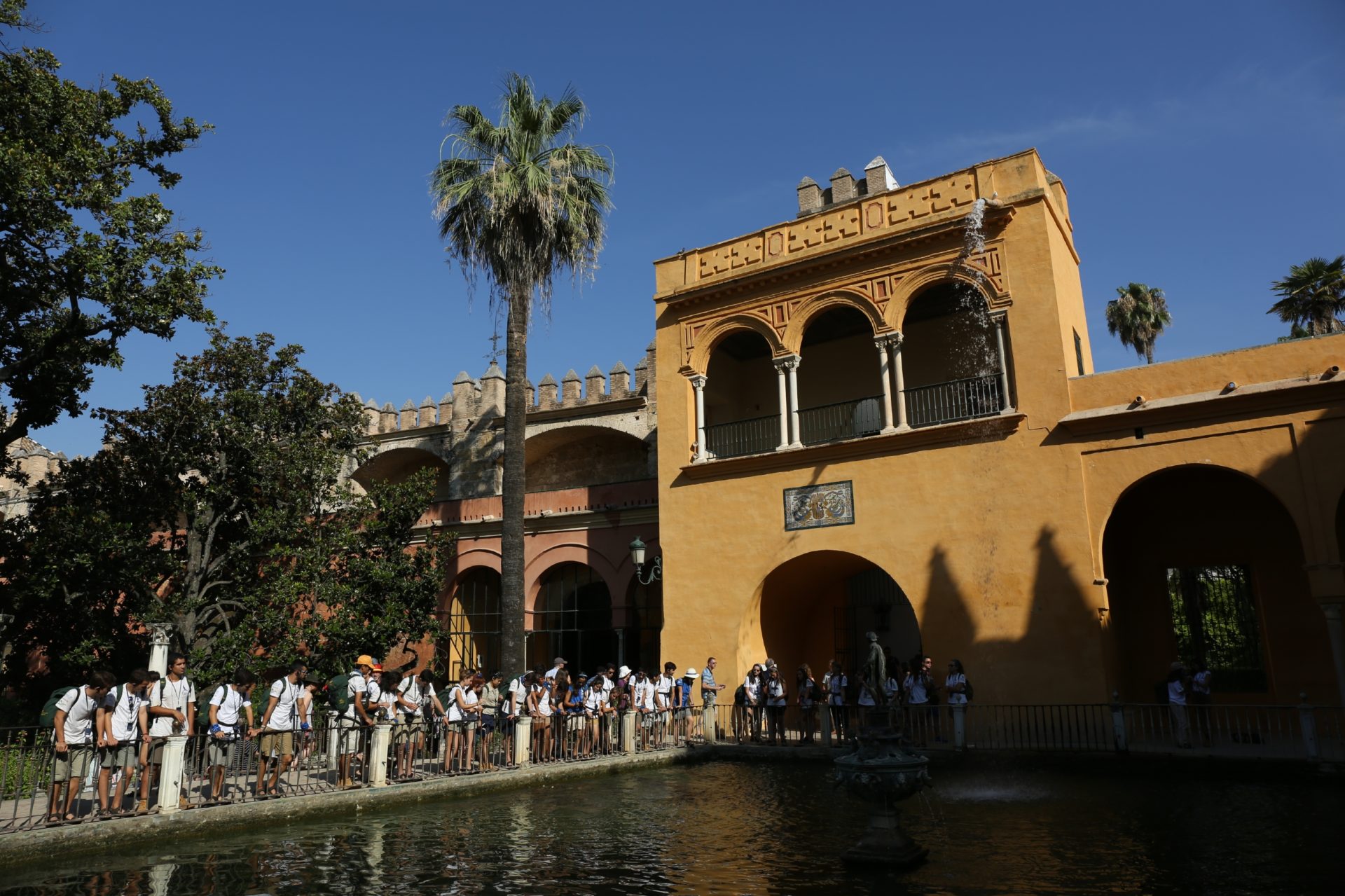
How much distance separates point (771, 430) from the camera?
2041 cm

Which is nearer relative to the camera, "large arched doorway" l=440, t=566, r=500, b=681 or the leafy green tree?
the leafy green tree

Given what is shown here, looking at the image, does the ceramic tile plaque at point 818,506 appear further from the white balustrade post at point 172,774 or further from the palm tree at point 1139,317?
the palm tree at point 1139,317

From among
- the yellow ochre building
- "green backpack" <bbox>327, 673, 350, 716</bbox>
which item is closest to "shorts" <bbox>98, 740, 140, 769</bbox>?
"green backpack" <bbox>327, 673, 350, 716</bbox>

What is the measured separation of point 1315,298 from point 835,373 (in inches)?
564

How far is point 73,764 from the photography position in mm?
8805

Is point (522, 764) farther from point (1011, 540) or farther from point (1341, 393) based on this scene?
point (1341, 393)

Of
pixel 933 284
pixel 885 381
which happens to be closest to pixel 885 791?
pixel 885 381

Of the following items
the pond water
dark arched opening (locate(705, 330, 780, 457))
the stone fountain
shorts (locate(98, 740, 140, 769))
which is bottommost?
the pond water

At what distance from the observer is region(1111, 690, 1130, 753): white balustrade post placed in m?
12.6

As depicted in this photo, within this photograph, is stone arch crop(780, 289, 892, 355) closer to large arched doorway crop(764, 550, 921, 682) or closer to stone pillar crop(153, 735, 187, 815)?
large arched doorway crop(764, 550, 921, 682)

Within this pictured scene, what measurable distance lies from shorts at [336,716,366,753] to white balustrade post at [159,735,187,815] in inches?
78.9

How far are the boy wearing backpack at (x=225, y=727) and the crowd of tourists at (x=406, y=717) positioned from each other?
0.05 feet

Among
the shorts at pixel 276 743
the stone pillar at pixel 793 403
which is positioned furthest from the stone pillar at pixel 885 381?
the shorts at pixel 276 743

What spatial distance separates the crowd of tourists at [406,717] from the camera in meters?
8.88
